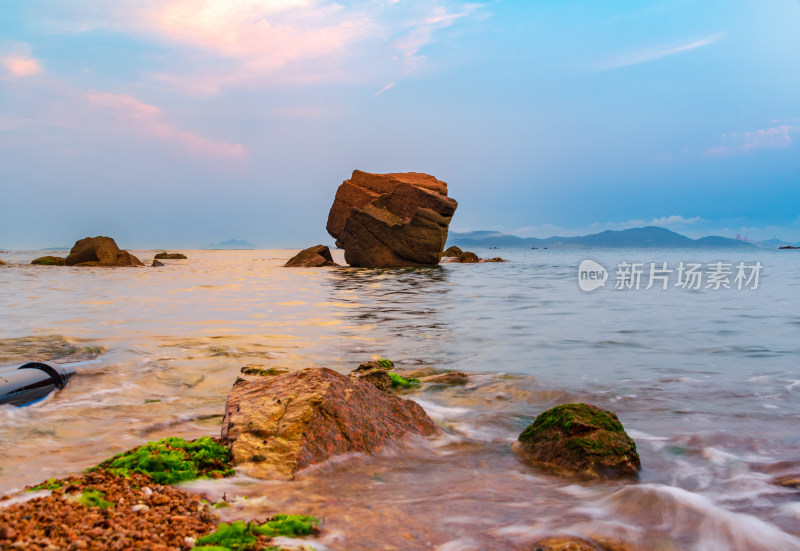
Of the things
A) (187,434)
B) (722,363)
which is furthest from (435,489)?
(722,363)

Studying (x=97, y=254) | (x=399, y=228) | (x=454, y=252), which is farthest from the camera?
(x=454, y=252)

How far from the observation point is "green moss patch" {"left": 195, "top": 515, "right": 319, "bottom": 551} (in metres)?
2.23

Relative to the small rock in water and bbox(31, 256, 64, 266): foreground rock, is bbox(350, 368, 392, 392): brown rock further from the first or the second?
the small rock in water

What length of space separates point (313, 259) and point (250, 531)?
115 feet

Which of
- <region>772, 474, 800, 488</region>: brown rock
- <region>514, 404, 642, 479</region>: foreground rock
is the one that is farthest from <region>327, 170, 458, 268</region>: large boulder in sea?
<region>772, 474, 800, 488</region>: brown rock

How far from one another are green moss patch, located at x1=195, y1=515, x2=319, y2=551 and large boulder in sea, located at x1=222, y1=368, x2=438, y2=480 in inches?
25.2

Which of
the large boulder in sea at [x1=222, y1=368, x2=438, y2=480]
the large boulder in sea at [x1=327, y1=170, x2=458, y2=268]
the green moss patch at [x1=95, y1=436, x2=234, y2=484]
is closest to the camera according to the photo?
the green moss patch at [x1=95, y1=436, x2=234, y2=484]

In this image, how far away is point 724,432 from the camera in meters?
4.43

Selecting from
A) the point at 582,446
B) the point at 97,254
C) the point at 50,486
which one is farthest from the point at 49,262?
the point at 582,446

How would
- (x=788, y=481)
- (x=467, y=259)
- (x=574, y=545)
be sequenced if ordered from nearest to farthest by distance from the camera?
1. (x=574, y=545)
2. (x=788, y=481)
3. (x=467, y=259)

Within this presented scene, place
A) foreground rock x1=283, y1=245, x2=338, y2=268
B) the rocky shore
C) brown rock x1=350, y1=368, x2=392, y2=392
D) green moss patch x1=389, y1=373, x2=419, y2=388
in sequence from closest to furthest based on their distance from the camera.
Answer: the rocky shore → brown rock x1=350, y1=368, x2=392, y2=392 → green moss patch x1=389, y1=373, x2=419, y2=388 → foreground rock x1=283, y1=245, x2=338, y2=268

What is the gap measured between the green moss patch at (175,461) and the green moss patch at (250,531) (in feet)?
2.43

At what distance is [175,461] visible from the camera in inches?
123

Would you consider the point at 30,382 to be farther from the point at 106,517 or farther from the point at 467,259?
the point at 467,259
